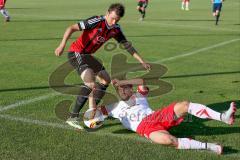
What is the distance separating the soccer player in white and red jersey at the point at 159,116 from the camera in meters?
5.76

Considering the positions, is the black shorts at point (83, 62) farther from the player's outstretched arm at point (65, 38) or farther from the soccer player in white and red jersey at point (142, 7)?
the soccer player in white and red jersey at point (142, 7)

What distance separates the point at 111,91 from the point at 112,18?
2612mm

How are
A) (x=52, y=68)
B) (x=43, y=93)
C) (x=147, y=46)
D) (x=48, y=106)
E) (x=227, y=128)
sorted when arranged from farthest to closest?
(x=147, y=46) < (x=52, y=68) < (x=43, y=93) < (x=48, y=106) < (x=227, y=128)

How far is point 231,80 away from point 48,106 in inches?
189

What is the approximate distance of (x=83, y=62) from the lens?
22.7 feet

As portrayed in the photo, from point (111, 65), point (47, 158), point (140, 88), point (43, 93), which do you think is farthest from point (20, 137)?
point (111, 65)

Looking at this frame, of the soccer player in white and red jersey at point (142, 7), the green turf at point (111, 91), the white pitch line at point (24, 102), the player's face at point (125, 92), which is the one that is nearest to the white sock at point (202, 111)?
the green turf at point (111, 91)

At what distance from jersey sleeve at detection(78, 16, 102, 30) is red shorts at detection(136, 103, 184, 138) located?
170 cm

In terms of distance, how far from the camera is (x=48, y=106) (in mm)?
7770

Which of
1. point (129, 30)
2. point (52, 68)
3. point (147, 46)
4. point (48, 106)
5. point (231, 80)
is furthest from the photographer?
point (129, 30)

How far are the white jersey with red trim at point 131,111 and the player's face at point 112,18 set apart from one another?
118 cm

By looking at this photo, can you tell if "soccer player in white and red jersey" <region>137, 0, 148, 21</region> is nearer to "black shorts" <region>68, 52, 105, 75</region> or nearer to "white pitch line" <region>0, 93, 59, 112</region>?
"white pitch line" <region>0, 93, 59, 112</region>

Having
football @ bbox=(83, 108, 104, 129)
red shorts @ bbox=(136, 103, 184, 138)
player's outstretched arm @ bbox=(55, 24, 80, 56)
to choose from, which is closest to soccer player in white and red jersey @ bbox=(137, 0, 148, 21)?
football @ bbox=(83, 108, 104, 129)

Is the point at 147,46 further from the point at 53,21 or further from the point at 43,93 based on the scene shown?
the point at 53,21
